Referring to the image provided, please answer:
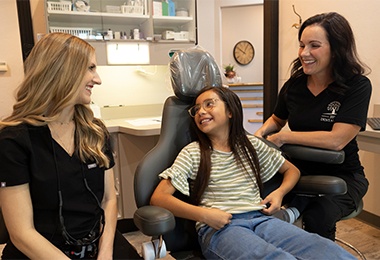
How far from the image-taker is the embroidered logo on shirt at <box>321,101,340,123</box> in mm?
1434

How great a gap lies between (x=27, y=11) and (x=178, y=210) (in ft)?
6.79

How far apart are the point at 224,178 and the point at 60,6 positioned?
77.4 inches

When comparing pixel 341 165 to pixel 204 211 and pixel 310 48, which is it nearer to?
pixel 310 48

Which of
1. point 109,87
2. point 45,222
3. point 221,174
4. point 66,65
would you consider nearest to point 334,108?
point 221,174

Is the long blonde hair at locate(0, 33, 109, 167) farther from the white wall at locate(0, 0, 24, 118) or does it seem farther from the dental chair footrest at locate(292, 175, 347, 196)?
the white wall at locate(0, 0, 24, 118)

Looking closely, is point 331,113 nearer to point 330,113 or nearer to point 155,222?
point 330,113

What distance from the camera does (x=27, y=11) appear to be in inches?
94.3

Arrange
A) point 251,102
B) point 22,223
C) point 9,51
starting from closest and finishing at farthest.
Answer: point 22,223
point 9,51
point 251,102

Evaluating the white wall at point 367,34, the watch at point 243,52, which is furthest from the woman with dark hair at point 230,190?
the watch at point 243,52

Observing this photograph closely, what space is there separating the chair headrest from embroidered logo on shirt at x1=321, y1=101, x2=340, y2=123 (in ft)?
1.65

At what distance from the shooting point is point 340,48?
55.7 inches

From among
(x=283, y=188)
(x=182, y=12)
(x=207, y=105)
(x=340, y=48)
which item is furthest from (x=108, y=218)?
(x=182, y=12)

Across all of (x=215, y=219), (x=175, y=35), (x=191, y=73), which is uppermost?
(x=175, y=35)

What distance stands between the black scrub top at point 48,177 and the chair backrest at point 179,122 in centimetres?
24
